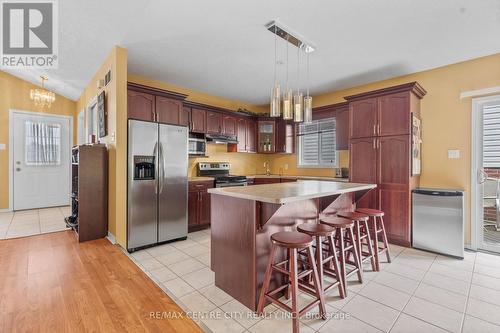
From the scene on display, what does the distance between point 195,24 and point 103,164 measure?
246 centimetres

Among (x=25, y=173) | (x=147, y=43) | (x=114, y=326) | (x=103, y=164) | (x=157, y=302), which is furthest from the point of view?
(x=25, y=173)

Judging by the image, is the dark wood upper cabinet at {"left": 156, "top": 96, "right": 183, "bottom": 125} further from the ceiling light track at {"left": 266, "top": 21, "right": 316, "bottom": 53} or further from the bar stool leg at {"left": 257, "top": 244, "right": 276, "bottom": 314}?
the bar stool leg at {"left": 257, "top": 244, "right": 276, "bottom": 314}

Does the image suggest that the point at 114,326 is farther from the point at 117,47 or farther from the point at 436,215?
the point at 436,215

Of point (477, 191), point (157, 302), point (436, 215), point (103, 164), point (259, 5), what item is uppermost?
point (259, 5)

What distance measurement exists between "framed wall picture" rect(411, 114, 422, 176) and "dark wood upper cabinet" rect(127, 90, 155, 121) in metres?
4.05

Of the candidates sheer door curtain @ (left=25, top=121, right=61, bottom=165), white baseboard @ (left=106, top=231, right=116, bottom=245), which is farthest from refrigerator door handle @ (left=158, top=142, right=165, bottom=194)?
sheer door curtain @ (left=25, top=121, right=61, bottom=165)

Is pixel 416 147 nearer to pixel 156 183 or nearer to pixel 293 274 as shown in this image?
pixel 293 274

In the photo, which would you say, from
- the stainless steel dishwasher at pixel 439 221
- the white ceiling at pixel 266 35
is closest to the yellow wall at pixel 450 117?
the white ceiling at pixel 266 35

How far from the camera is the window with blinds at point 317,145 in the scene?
4.91 m

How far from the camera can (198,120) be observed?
459 cm

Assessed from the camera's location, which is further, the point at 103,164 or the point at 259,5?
the point at 103,164

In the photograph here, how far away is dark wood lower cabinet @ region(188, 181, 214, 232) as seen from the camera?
4.03 metres

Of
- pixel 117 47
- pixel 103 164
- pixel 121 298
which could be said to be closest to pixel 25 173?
pixel 103 164

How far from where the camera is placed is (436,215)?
3.23m
